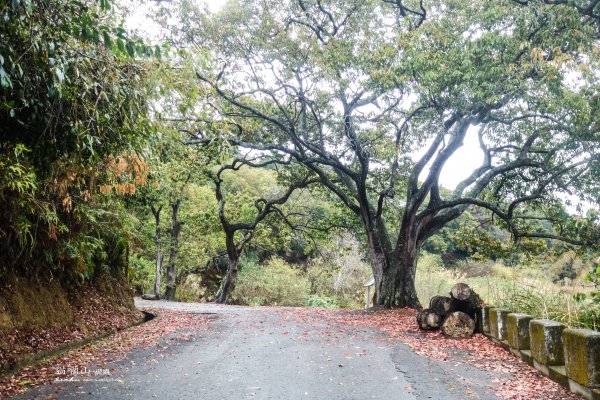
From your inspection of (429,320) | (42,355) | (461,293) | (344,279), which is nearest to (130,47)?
(42,355)

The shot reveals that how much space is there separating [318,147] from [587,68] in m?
7.23

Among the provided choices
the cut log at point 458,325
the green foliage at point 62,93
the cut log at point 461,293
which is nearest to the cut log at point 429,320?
the cut log at point 458,325

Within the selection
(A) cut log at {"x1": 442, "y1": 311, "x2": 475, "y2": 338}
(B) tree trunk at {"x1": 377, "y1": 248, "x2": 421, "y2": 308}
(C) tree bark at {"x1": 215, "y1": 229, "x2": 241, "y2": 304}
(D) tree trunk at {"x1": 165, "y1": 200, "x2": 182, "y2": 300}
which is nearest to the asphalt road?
(A) cut log at {"x1": 442, "y1": 311, "x2": 475, "y2": 338}

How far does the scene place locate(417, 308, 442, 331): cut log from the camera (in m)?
9.72

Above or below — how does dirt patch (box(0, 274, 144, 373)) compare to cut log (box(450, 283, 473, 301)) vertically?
below

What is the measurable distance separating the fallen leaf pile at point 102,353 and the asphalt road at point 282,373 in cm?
24

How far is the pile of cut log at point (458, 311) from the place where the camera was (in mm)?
9211

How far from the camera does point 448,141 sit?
14227 mm

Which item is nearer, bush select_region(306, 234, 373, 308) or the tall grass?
the tall grass

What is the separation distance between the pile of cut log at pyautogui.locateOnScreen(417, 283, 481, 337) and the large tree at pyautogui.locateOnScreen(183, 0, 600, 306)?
4313 millimetres

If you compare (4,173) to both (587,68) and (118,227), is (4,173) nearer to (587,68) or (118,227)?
(118,227)

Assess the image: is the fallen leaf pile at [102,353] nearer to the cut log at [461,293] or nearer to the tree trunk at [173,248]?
the cut log at [461,293]

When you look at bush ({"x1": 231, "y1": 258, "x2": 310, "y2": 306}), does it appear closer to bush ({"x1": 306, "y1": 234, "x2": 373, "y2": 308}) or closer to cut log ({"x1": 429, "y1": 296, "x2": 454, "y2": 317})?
bush ({"x1": 306, "y1": 234, "x2": 373, "y2": 308})

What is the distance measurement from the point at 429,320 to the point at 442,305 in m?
0.47
